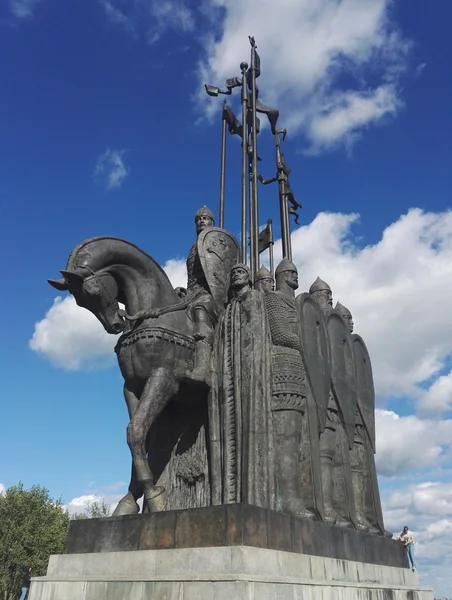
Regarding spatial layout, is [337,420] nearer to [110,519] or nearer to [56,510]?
[110,519]

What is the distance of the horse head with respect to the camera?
29.4ft

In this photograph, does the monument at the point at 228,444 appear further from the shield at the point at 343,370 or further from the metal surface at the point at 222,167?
the metal surface at the point at 222,167

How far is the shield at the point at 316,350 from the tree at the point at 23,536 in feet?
109

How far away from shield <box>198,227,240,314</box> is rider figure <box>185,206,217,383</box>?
125mm

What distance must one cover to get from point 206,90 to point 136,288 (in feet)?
30.8

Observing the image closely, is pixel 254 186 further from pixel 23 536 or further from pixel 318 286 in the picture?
pixel 23 536

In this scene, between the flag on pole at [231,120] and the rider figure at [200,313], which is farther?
the flag on pole at [231,120]

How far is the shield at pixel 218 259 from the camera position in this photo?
10.0 meters

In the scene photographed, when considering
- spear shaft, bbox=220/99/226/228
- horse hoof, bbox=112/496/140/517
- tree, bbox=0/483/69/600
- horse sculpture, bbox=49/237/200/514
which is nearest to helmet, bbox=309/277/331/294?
horse sculpture, bbox=49/237/200/514

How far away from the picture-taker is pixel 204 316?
31.4ft

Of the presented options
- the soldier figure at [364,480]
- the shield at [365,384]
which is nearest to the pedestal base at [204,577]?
the soldier figure at [364,480]

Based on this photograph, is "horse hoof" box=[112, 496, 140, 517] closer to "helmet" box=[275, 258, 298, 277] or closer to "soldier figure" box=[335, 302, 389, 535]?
"soldier figure" box=[335, 302, 389, 535]

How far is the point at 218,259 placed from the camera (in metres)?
10.2

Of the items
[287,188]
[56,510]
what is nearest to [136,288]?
[287,188]
